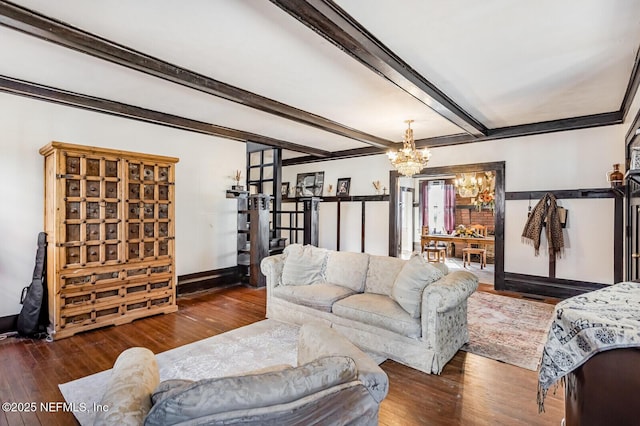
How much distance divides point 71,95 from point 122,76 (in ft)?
3.25

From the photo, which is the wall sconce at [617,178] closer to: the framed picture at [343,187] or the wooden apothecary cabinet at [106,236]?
the framed picture at [343,187]

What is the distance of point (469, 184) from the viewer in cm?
909

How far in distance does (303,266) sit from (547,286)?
4067 mm

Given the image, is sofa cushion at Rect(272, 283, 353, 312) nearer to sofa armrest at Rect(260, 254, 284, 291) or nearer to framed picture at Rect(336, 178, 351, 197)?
sofa armrest at Rect(260, 254, 284, 291)

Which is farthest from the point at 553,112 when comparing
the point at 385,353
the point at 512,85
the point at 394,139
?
the point at 385,353

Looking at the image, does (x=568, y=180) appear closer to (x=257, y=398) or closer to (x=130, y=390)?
(x=257, y=398)

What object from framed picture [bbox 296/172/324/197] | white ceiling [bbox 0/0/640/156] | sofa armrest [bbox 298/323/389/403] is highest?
white ceiling [bbox 0/0/640/156]

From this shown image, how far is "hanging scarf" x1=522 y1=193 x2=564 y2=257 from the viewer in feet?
16.7

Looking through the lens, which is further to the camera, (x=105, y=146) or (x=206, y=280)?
(x=206, y=280)

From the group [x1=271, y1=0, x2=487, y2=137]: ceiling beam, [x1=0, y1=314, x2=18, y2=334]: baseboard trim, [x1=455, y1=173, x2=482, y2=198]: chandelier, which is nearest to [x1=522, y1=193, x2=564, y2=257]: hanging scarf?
[x1=271, y1=0, x2=487, y2=137]: ceiling beam

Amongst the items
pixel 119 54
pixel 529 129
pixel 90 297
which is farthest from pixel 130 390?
pixel 529 129

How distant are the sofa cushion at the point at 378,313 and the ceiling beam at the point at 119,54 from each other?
8.61 ft

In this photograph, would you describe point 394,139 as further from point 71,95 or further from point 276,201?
point 71,95

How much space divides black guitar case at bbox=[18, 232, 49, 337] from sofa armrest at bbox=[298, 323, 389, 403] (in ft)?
11.4
